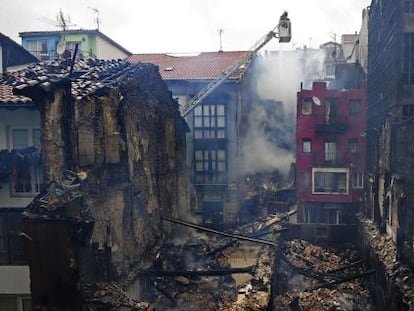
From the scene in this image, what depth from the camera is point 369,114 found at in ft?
87.2

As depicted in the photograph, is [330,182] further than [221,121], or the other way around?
[330,182]

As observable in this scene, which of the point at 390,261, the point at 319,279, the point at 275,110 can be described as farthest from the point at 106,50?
the point at 390,261

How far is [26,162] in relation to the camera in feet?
46.9

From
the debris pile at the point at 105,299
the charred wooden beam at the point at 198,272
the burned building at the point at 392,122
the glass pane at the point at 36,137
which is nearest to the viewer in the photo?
the debris pile at the point at 105,299

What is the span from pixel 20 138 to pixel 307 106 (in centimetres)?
2456

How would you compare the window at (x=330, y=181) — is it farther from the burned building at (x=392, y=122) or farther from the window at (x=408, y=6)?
the window at (x=408, y=6)

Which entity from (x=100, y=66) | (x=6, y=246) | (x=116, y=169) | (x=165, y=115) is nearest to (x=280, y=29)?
(x=165, y=115)

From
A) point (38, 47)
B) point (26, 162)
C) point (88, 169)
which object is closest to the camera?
point (88, 169)

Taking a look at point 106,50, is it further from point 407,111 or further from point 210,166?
point 407,111

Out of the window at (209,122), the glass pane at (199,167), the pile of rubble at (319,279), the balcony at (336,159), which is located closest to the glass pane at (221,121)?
the window at (209,122)

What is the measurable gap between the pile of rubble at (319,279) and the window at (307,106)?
13.1 meters

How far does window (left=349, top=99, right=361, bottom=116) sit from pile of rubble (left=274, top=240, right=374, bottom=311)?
13194 mm

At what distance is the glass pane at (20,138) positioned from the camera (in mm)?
14469

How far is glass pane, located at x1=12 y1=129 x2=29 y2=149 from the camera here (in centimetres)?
1447
